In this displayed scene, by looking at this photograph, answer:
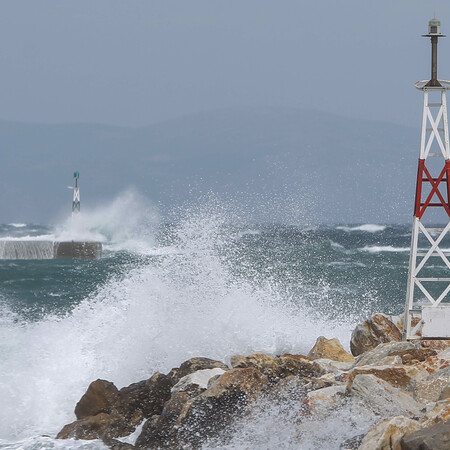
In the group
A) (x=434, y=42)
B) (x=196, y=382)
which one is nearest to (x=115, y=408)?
(x=196, y=382)

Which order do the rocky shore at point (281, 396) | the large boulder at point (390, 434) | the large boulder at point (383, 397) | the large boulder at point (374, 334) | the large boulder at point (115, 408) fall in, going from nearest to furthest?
the large boulder at point (390, 434)
the rocky shore at point (281, 396)
the large boulder at point (383, 397)
the large boulder at point (115, 408)
the large boulder at point (374, 334)

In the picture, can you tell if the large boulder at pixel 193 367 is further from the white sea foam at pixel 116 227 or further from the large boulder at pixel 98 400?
the white sea foam at pixel 116 227

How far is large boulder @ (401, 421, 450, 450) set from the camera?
20.4 ft

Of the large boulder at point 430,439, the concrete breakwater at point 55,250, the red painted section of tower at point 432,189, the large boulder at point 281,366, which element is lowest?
the concrete breakwater at point 55,250

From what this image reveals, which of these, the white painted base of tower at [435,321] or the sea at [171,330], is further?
the white painted base of tower at [435,321]

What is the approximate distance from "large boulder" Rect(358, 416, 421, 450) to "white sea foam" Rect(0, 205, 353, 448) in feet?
15.2

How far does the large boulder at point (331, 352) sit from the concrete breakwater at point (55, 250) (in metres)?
27.3

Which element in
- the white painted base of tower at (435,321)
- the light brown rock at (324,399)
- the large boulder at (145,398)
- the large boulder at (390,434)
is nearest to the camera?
the large boulder at (390,434)

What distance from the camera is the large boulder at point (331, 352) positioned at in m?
11.9

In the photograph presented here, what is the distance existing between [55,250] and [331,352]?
28566 mm

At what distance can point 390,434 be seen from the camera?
6.68 meters

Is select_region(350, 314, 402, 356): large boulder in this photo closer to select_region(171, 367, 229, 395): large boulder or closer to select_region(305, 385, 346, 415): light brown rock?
select_region(171, 367, 229, 395): large boulder

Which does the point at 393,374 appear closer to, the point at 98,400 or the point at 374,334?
the point at 98,400

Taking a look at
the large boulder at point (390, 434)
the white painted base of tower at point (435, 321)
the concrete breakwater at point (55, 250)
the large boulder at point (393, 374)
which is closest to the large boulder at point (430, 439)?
the large boulder at point (390, 434)
